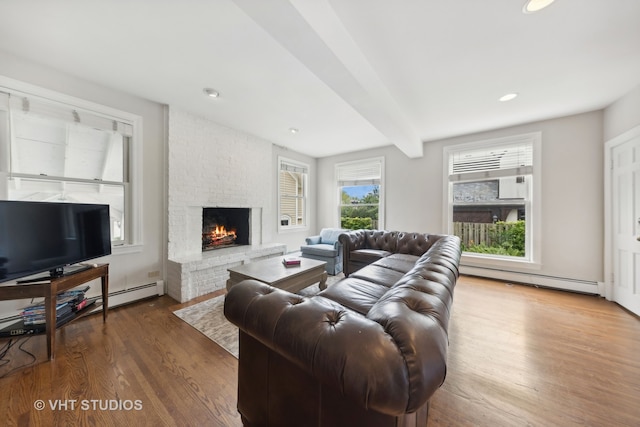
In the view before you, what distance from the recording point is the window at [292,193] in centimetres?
503

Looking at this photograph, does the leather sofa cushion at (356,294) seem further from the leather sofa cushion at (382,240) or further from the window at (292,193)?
the window at (292,193)

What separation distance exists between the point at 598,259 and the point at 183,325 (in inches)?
205

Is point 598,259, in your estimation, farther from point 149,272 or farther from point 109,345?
point 149,272

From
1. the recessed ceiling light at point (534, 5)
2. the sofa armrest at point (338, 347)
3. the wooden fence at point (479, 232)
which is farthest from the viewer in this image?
the wooden fence at point (479, 232)

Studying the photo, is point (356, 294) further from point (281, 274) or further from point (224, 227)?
point (224, 227)

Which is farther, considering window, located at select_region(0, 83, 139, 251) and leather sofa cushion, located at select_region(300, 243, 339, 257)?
leather sofa cushion, located at select_region(300, 243, 339, 257)

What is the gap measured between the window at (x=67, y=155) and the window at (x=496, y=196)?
16.2 ft

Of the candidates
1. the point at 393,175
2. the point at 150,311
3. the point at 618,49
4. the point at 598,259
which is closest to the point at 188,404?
the point at 150,311

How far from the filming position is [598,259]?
304 centimetres

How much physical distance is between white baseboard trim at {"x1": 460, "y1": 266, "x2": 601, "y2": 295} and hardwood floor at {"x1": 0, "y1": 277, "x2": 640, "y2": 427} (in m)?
0.69

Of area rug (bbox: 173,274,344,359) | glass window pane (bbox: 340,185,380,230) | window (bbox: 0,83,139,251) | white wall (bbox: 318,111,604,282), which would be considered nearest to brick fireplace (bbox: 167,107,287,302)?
area rug (bbox: 173,274,344,359)

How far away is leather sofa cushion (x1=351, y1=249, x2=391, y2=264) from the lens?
3.49m

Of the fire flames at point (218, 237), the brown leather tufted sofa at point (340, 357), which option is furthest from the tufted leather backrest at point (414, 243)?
the fire flames at point (218, 237)

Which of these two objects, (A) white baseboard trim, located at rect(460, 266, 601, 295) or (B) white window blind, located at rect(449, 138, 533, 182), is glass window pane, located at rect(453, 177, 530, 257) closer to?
(B) white window blind, located at rect(449, 138, 533, 182)
